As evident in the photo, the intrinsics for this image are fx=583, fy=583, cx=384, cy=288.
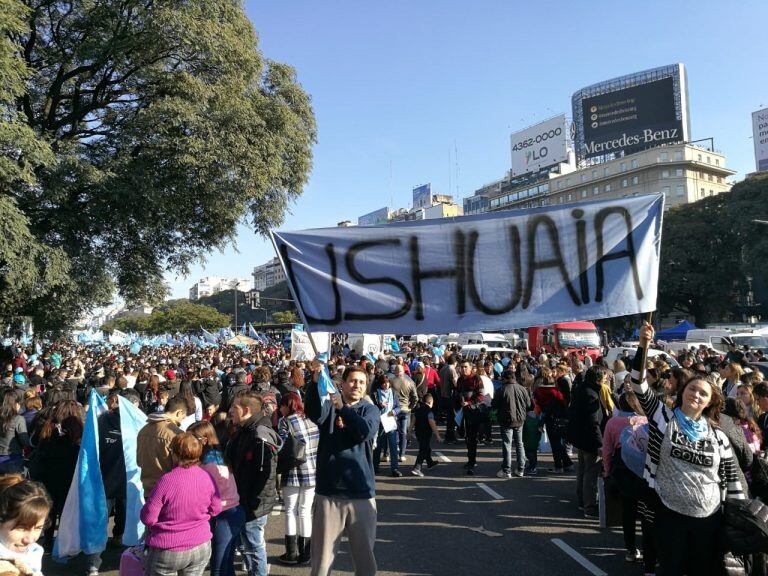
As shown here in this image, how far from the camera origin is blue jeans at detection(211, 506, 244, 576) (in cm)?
460

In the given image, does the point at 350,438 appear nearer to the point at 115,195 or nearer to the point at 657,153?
the point at 115,195

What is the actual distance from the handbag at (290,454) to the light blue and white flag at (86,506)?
6.29 feet

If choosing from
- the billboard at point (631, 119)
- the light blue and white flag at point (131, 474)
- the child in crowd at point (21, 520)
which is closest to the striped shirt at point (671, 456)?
the child in crowd at point (21, 520)

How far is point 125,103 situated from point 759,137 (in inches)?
2793

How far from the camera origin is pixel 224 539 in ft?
15.2

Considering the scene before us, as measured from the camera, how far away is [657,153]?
75188mm

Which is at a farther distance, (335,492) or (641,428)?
(641,428)

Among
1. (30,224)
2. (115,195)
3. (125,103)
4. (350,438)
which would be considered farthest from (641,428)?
(125,103)

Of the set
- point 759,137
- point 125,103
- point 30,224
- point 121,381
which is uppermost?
point 759,137

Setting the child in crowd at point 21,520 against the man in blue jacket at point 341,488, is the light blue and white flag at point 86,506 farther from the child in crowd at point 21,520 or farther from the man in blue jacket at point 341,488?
the child in crowd at point 21,520

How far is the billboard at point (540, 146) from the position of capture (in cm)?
8062

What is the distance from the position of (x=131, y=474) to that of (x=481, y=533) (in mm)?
3810

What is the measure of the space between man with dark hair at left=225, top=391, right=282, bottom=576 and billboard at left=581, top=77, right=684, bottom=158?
72.1m

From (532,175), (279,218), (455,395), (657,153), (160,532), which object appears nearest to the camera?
(160,532)
